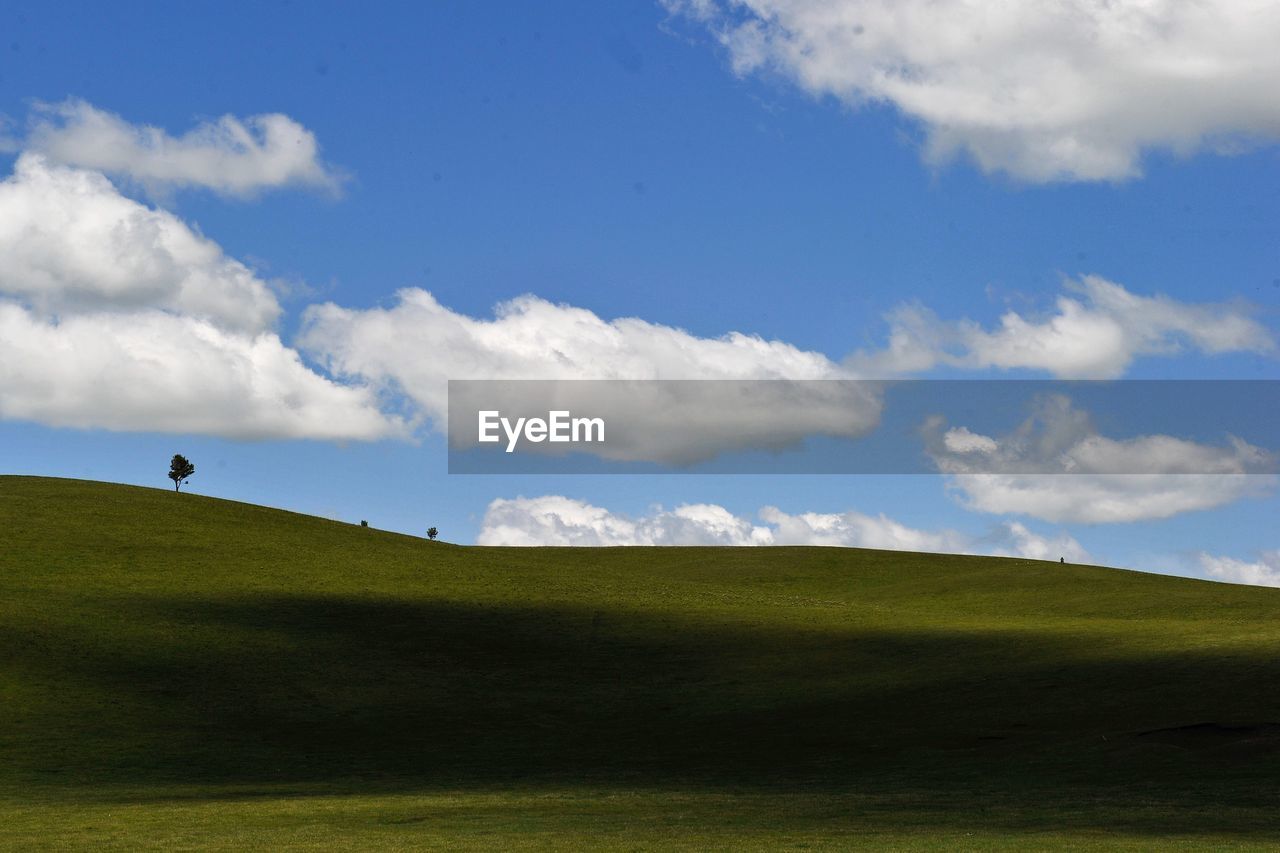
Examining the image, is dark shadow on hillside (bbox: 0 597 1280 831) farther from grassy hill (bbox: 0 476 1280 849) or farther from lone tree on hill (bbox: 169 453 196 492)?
lone tree on hill (bbox: 169 453 196 492)

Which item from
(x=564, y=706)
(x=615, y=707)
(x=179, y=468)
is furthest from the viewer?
(x=179, y=468)

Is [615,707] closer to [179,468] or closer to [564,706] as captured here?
[564,706]

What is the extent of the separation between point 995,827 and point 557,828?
8.45m

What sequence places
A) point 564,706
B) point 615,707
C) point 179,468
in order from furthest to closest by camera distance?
point 179,468
point 564,706
point 615,707

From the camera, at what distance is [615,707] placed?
166 feet

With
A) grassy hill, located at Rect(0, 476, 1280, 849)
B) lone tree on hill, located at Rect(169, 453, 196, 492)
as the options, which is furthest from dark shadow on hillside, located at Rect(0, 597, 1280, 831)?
lone tree on hill, located at Rect(169, 453, 196, 492)

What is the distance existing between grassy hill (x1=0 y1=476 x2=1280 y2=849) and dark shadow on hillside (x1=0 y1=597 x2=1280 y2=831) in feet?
0.62

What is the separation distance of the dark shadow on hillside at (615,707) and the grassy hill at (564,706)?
0.19 m

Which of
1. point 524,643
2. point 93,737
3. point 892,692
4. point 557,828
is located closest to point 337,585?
point 524,643

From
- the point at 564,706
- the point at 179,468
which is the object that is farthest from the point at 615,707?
the point at 179,468

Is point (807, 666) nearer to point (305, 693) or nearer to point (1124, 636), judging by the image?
point (1124, 636)

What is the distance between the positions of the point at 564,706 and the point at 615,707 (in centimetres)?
206

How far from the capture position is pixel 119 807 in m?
31.7

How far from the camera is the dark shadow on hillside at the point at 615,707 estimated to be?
116ft
